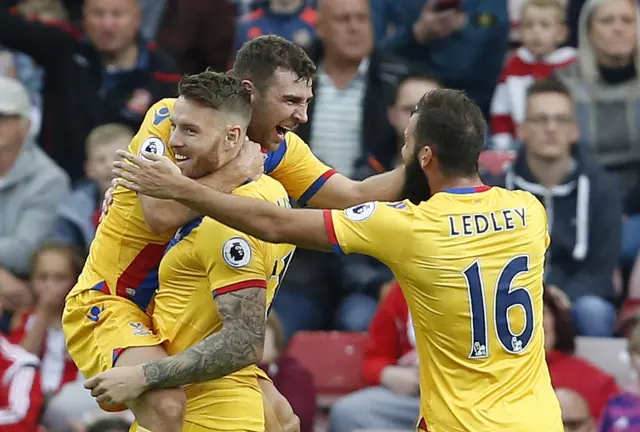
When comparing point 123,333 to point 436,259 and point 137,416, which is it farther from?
point 436,259

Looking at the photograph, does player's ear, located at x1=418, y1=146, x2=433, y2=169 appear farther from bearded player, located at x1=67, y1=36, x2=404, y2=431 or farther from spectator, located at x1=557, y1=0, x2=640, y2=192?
spectator, located at x1=557, y1=0, x2=640, y2=192

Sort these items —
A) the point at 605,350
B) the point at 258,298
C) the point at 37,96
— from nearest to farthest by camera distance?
the point at 258,298
the point at 605,350
the point at 37,96

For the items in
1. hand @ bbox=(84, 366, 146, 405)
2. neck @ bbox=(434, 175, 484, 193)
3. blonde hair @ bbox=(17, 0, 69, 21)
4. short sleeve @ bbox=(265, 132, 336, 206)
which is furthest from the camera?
blonde hair @ bbox=(17, 0, 69, 21)

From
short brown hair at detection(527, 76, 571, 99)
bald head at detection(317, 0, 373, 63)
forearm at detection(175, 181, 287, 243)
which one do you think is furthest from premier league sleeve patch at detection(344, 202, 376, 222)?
bald head at detection(317, 0, 373, 63)

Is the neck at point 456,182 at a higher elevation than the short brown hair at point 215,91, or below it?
below

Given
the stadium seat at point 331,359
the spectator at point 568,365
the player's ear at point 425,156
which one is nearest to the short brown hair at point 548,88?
the spectator at point 568,365

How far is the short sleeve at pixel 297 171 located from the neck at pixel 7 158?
3623 mm

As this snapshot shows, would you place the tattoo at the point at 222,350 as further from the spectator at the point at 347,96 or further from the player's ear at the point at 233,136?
the spectator at the point at 347,96

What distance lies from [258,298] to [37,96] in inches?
210

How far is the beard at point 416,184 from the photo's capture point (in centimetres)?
629

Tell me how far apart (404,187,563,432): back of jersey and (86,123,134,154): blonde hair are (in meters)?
4.18

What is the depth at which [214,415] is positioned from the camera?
6.13m

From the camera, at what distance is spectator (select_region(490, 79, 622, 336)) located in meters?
9.50

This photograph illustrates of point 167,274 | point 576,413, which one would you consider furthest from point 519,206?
point 576,413
